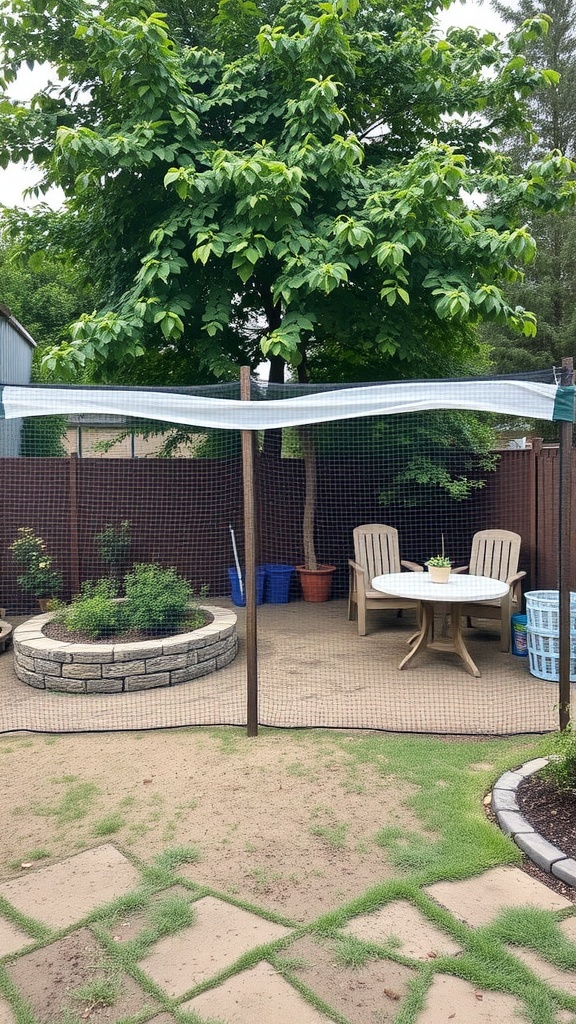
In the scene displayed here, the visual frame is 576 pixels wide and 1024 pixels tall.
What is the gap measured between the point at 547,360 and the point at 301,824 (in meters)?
18.0

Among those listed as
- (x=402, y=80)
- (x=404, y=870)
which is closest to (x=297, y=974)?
(x=404, y=870)

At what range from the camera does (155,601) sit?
4.86m

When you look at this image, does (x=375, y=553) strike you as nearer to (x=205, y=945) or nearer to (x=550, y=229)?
(x=205, y=945)

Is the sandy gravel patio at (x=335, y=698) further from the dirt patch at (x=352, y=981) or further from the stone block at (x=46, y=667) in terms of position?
the dirt patch at (x=352, y=981)

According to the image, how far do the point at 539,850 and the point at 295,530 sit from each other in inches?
201

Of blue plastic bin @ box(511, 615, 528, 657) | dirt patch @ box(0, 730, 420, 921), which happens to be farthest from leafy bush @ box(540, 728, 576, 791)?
blue plastic bin @ box(511, 615, 528, 657)

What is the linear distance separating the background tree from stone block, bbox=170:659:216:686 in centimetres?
1529

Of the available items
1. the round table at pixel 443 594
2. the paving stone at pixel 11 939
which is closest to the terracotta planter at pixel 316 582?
the round table at pixel 443 594

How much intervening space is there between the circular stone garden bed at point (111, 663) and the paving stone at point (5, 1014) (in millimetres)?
2620

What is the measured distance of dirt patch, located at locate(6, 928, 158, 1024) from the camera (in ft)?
5.51

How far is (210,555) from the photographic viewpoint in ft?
23.3

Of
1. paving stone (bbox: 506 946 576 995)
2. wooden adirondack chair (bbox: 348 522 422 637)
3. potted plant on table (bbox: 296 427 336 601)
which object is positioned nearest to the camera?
paving stone (bbox: 506 946 576 995)

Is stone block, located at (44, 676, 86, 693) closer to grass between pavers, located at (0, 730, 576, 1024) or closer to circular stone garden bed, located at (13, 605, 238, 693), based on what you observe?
circular stone garden bed, located at (13, 605, 238, 693)

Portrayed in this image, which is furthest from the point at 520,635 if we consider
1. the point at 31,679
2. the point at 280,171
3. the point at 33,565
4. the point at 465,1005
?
the point at 33,565
